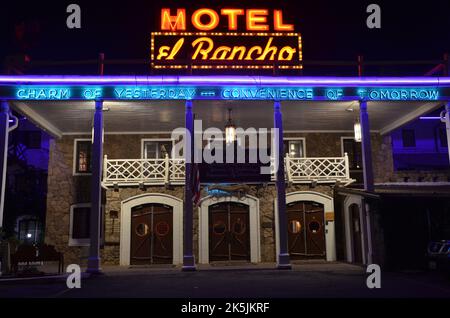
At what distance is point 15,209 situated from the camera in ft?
85.4

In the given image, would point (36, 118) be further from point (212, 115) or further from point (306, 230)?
point (306, 230)

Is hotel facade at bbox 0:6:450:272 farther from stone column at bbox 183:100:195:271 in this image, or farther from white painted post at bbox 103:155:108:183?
white painted post at bbox 103:155:108:183

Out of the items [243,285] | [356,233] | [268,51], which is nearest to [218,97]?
[268,51]

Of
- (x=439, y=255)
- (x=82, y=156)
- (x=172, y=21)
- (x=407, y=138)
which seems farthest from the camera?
(x=407, y=138)

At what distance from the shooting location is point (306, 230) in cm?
1798

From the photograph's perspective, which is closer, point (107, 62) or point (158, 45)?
point (107, 62)

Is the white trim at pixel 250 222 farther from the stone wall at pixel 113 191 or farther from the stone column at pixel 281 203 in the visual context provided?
the stone column at pixel 281 203

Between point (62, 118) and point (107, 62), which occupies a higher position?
point (107, 62)

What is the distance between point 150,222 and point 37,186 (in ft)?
41.9

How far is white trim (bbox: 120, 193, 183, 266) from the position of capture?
57.1 ft

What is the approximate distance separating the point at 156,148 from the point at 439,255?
11701 millimetres

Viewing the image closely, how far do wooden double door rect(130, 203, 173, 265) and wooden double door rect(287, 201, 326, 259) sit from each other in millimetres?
4892
